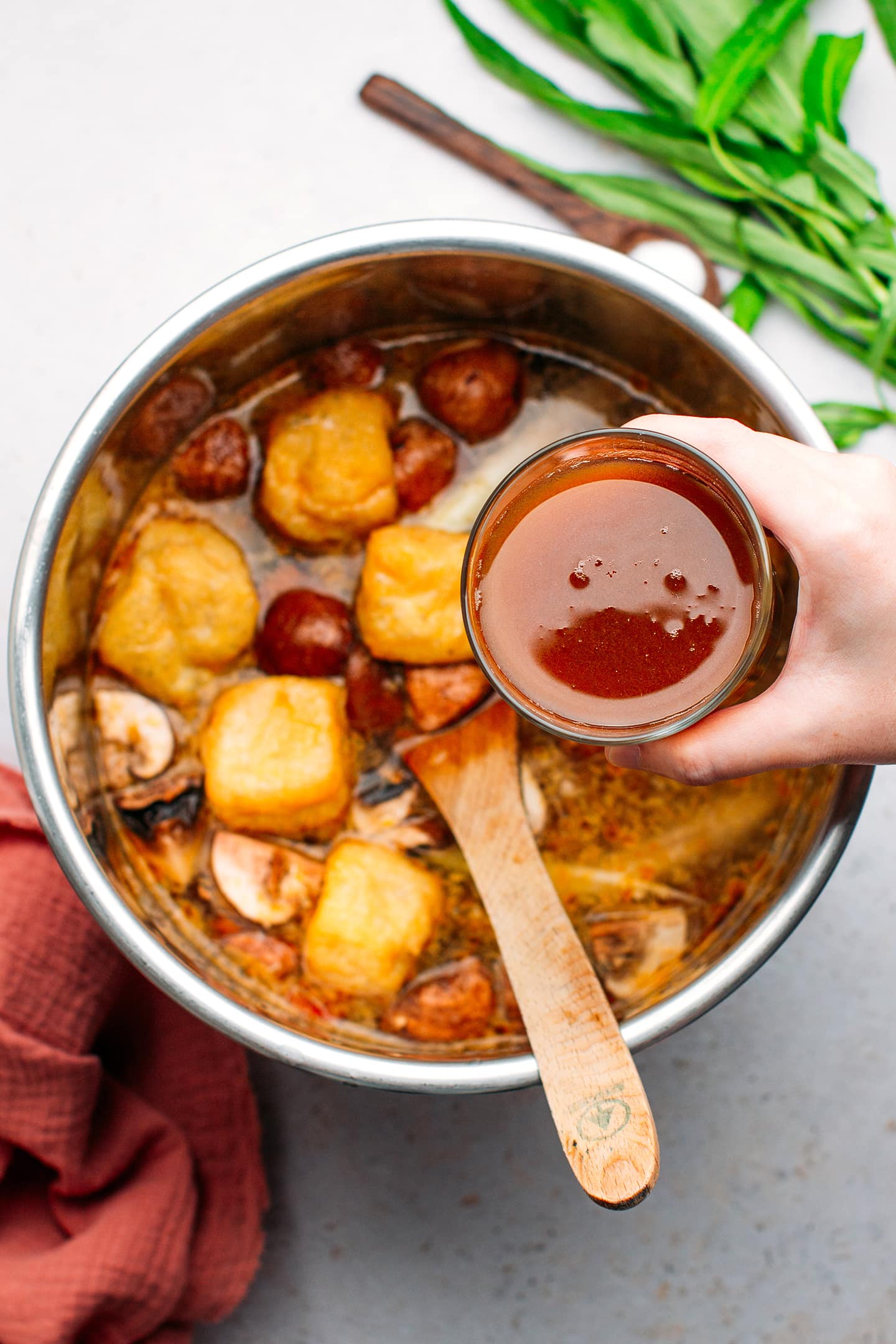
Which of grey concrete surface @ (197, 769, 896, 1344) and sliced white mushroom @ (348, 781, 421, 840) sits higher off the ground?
sliced white mushroom @ (348, 781, 421, 840)

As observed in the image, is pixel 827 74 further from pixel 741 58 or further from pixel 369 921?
pixel 369 921

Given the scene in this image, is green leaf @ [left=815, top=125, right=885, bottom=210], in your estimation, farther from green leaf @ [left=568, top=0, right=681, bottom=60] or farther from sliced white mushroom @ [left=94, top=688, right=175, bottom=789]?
sliced white mushroom @ [left=94, top=688, right=175, bottom=789]

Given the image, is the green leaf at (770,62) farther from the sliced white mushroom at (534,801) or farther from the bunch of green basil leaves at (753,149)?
the sliced white mushroom at (534,801)

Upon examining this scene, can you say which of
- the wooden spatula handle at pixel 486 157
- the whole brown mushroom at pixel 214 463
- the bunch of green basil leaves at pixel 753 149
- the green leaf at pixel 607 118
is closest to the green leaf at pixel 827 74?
the bunch of green basil leaves at pixel 753 149

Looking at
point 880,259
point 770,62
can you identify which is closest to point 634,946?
point 880,259

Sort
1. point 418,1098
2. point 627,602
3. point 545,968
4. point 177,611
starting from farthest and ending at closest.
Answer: point 418,1098, point 177,611, point 545,968, point 627,602

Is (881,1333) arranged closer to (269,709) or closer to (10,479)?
(269,709)

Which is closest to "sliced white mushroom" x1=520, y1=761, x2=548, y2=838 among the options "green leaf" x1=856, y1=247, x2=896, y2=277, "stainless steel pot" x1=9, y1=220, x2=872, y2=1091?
"stainless steel pot" x1=9, y1=220, x2=872, y2=1091
